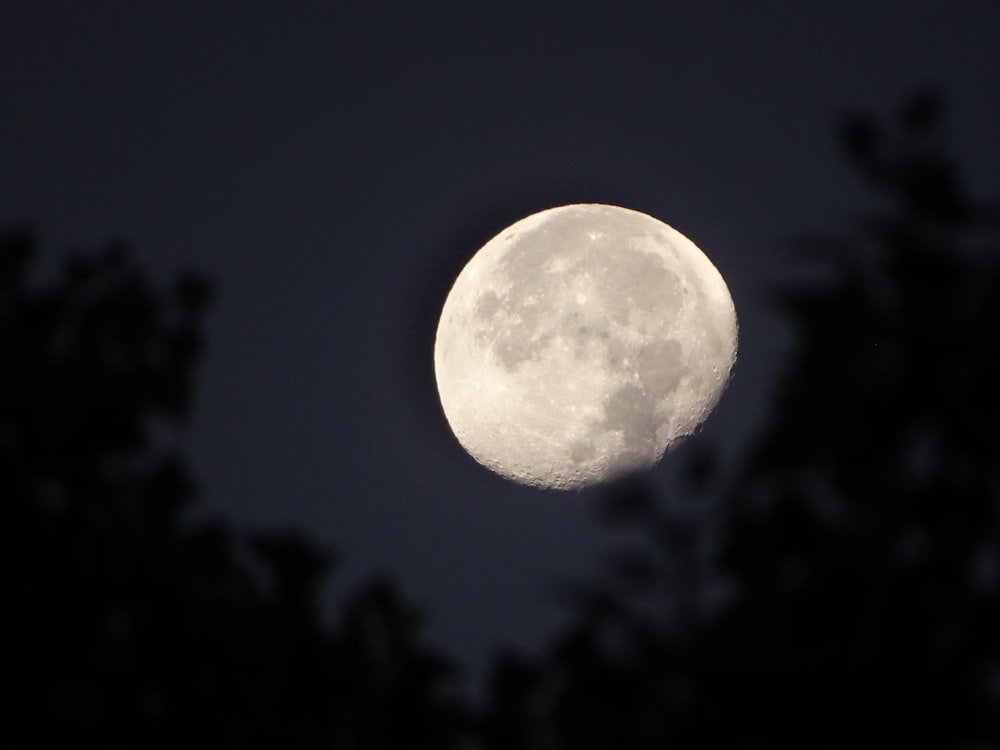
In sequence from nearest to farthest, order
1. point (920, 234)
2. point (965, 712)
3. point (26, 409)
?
1. point (965, 712)
2. point (920, 234)
3. point (26, 409)

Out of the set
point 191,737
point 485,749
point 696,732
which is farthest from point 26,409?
point 696,732

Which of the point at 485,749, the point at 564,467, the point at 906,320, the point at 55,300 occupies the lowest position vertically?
the point at 485,749

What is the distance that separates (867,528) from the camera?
601 centimetres

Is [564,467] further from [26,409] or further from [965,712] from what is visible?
[965,712]

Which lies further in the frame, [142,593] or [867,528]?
[142,593]

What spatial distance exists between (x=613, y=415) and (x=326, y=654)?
1208 cm

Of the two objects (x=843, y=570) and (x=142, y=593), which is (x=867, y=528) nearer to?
(x=843, y=570)

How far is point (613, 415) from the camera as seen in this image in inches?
825

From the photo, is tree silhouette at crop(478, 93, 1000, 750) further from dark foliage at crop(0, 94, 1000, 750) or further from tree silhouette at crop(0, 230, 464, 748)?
tree silhouette at crop(0, 230, 464, 748)

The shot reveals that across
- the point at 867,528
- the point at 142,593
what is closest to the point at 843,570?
the point at 867,528

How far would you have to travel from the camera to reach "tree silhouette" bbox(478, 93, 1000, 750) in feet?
18.9

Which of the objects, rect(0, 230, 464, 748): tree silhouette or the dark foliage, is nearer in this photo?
the dark foliage

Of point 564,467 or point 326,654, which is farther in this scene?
point 564,467

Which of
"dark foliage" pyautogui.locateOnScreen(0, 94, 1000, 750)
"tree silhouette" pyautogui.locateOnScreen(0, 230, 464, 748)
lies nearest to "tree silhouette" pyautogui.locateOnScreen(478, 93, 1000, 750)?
"dark foliage" pyautogui.locateOnScreen(0, 94, 1000, 750)
